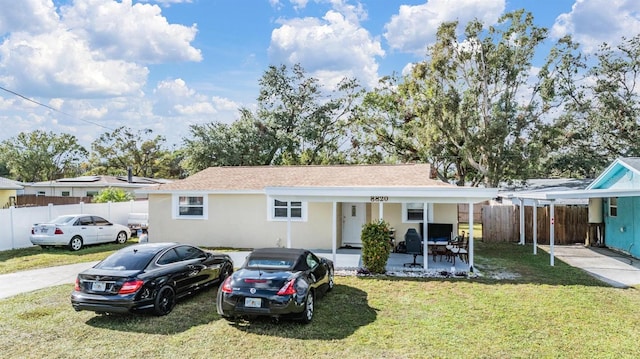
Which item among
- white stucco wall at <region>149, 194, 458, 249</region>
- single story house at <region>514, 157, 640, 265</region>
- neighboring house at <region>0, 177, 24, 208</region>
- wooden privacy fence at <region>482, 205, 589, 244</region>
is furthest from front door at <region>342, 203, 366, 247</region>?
neighboring house at <region>0, 177, 24, 208</region>

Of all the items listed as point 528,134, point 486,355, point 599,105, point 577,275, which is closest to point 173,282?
point 486,355

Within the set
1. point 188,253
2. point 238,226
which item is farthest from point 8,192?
point 188,253

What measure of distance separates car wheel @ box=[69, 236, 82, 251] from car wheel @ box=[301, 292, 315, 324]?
1261cm

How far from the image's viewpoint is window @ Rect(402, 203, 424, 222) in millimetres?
16719

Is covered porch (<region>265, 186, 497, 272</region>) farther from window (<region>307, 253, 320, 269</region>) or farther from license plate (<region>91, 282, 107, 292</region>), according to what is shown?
license plate (<region>91, 282, 107, 292</region>)

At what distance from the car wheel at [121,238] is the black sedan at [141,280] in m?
10.9

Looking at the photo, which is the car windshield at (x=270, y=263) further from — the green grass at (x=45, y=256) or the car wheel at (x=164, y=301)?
the green grass at (x=45, y=256)

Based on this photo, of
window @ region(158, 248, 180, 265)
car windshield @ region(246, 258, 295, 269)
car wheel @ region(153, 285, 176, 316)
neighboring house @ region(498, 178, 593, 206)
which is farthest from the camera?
neighboring house @ region(498, 178, 593, 206)

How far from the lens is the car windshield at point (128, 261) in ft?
28.1

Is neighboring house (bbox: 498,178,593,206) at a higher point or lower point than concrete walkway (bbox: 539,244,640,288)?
higher

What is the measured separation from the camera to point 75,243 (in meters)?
17.3

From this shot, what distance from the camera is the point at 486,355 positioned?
672 centimetres

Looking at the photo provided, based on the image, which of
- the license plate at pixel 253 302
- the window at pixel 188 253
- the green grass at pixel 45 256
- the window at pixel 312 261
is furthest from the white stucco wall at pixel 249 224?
the license plate at pixel 253 302

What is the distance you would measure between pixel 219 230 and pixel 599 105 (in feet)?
90.3
